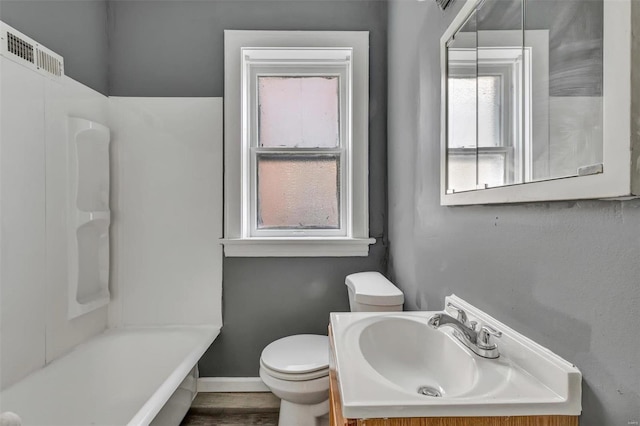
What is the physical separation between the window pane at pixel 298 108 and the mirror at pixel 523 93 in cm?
113

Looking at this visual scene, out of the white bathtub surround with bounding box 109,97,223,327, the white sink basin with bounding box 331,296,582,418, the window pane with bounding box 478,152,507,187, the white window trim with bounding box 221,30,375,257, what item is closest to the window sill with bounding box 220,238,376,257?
the white window trim with bounding box 221,30,375,257

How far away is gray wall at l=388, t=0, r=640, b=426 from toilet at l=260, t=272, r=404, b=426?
0.56 feet

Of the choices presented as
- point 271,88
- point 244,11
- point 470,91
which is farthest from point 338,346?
point 244,11

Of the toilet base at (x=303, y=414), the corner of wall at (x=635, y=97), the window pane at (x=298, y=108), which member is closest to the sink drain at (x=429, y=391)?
the corner of wall at (x=635, y=97)

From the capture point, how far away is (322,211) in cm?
221

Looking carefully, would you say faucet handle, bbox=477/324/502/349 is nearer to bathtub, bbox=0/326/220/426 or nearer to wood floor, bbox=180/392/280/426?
bathtub, bbox=0/326/220/426

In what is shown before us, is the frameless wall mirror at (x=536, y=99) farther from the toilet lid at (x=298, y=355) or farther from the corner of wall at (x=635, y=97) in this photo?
the toilet lid at (x=298, y=355)

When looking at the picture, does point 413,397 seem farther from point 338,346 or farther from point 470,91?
point 470,91

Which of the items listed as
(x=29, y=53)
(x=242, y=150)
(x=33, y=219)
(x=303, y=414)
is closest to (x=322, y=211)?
(x=242, y=150)

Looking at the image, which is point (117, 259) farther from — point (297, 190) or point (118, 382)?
point (297, 190)

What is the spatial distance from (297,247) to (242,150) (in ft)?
2.31

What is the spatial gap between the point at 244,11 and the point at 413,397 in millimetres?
2268

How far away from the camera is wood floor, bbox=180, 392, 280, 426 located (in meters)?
1.78

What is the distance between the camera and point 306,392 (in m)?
1.47
